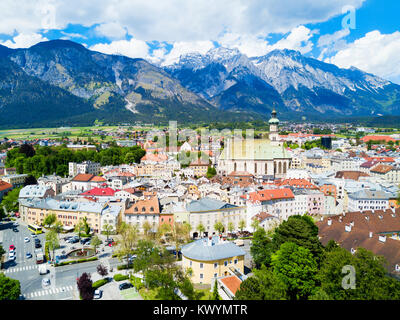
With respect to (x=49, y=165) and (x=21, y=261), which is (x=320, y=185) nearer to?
(x=21, y=261)

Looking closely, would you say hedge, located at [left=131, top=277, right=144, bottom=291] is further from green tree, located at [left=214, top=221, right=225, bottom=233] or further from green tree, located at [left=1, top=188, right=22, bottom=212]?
Answer: green tree, located at [left=1, top=188, right=22, bottom=212]

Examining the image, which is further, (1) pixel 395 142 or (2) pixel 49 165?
(1) pixel 395 142

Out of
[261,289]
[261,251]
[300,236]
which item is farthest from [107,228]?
[261,289]

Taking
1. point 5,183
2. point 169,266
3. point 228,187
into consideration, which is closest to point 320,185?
point 228,187

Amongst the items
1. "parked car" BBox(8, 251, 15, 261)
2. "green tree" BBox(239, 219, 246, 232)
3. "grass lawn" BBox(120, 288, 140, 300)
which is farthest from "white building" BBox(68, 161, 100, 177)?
"grass lawn" BBox(120, 288, 140, 300)

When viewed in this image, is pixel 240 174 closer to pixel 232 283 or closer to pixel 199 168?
pixel 199 168
